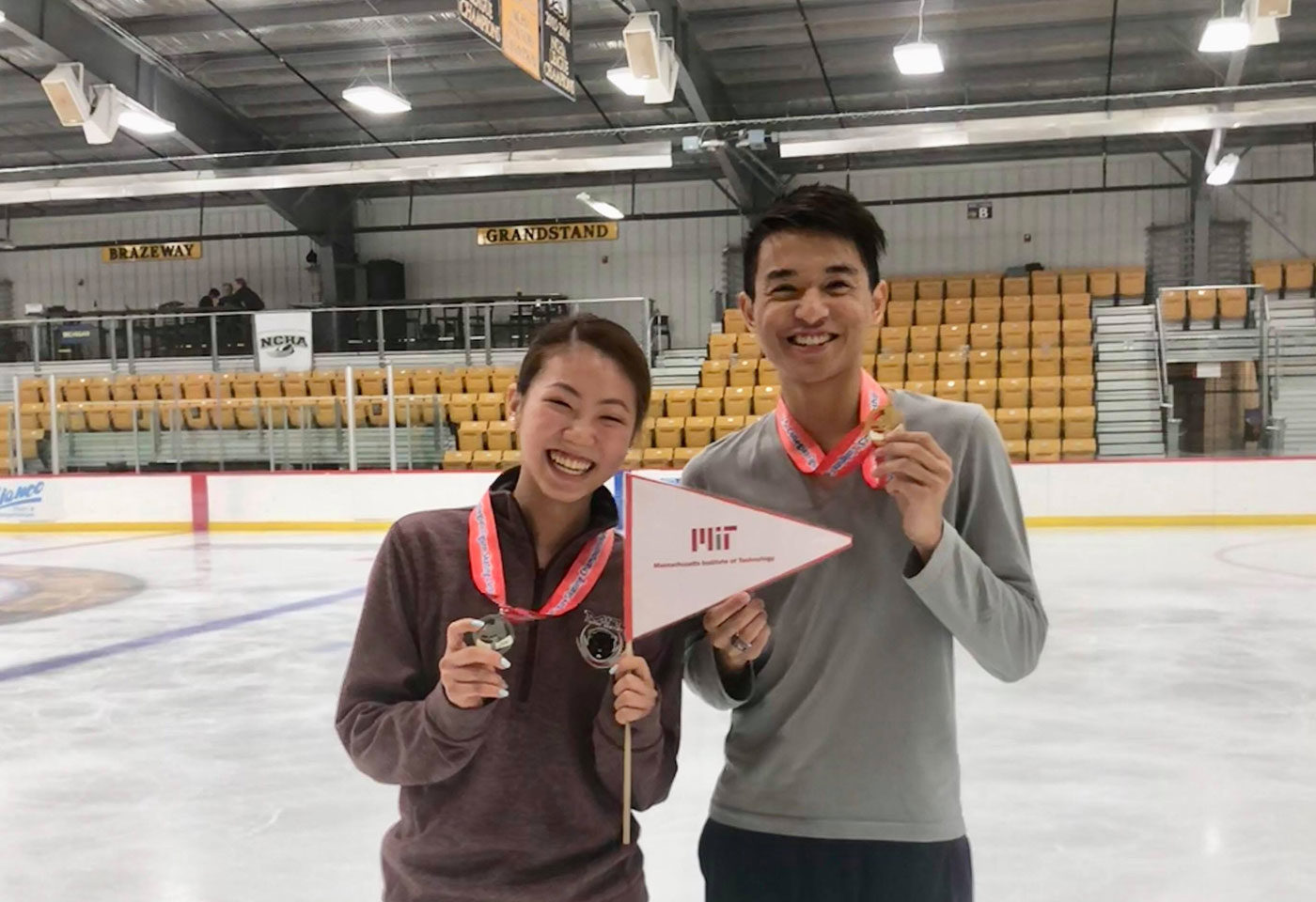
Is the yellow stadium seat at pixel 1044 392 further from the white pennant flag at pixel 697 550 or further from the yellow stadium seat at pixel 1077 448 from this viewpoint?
the white pennant flag at pixel 697 550

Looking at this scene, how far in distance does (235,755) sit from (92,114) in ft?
35.2

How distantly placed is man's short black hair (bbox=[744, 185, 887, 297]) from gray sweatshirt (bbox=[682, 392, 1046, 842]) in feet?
0.79

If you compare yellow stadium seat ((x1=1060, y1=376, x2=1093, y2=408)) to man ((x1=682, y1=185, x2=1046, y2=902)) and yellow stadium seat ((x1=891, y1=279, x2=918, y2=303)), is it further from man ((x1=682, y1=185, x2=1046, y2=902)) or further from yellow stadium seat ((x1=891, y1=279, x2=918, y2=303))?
man ((x1=682, y1=185, x2=1046, y2=902))

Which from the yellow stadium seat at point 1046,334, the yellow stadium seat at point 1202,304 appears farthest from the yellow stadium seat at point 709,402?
the yellow stadium seat at point 1202,304

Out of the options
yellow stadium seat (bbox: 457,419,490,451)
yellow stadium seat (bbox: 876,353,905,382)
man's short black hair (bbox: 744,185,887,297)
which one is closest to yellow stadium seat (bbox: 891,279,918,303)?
yellow stadium seat (bbox: 876,353,905,382)

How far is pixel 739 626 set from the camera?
1290 mm

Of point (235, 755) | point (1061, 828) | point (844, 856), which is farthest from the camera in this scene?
point (235, 755)

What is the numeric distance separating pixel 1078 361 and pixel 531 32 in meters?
9.31

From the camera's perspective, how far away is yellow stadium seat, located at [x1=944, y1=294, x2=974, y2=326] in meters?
16.7

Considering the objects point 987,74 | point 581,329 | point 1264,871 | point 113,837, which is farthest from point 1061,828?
point 987,74

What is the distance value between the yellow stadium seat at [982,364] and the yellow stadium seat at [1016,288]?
2793 mm

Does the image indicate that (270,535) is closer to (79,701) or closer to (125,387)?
(125,387)

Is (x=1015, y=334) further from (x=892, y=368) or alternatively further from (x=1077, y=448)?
(x=1077, y=448)

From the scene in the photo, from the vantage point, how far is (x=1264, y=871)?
2.75 metres
